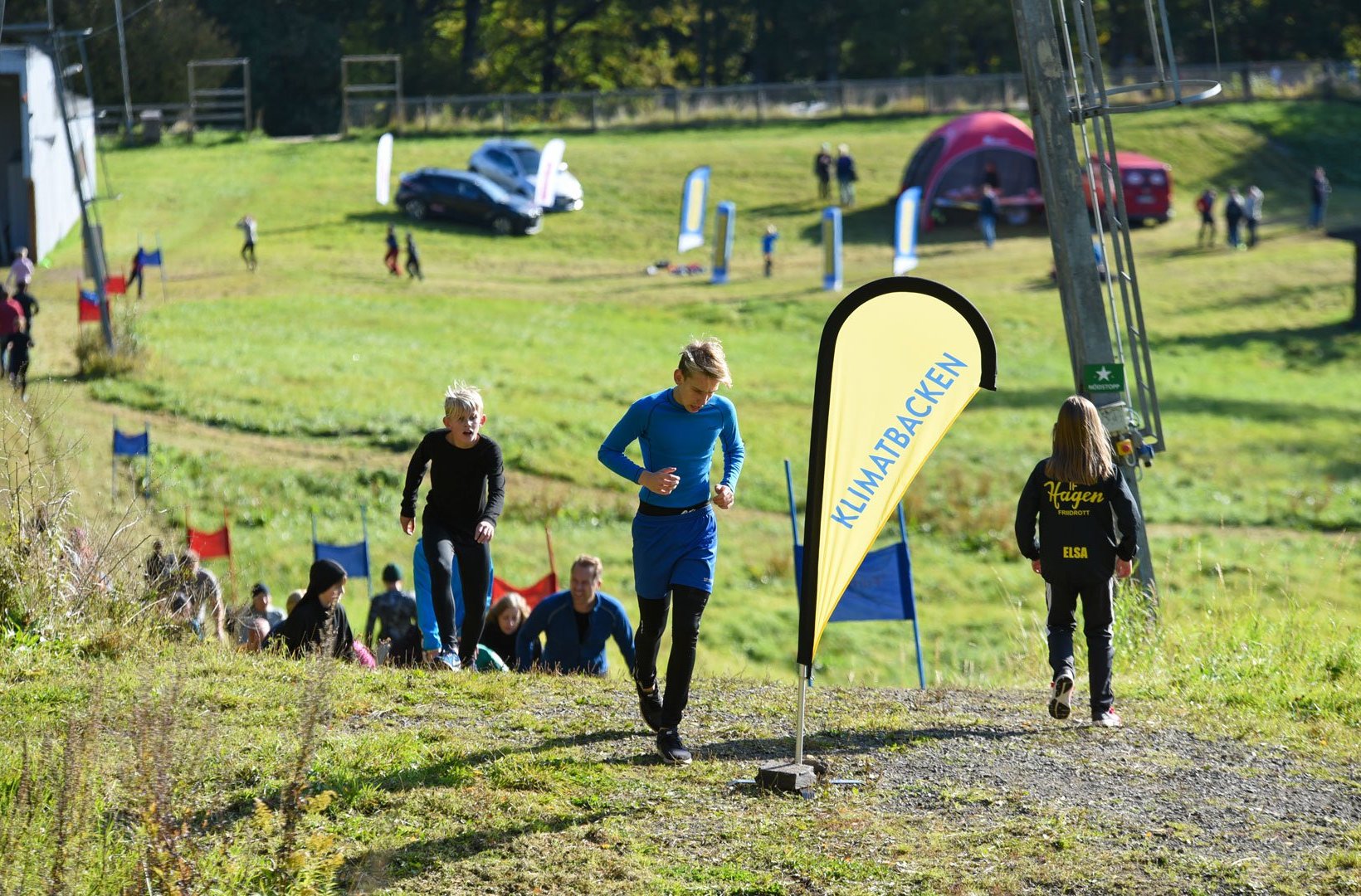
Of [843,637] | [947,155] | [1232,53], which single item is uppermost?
[1232,53]

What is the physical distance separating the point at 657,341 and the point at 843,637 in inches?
526

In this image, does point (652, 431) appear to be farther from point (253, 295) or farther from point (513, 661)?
point (253, 295)

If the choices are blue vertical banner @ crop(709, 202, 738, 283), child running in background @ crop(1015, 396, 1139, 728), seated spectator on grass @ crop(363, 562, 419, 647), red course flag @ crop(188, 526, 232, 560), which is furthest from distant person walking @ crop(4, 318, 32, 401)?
blue vertical banner @ crop(709, 202, 738, 283)

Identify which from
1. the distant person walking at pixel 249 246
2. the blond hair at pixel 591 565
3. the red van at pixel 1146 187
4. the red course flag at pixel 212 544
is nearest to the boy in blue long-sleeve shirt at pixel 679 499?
the blond hair at pixel 591 565

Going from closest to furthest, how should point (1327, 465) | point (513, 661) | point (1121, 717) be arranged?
1. point (1121, 717)
2. point (513, 661)
3. point (1327, 465)

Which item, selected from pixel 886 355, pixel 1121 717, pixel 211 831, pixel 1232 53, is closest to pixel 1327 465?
pixel 1121 717

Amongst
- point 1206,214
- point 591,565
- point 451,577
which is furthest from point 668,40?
point 451,577

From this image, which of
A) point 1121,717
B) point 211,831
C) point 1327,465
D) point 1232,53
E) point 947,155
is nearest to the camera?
point 211,831

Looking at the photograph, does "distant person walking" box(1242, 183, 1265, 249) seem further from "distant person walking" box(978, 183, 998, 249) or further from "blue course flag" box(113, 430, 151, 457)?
"blue course flag" box(113, 430, 151, 457)

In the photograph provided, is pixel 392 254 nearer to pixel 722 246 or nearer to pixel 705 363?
pixel 722 246

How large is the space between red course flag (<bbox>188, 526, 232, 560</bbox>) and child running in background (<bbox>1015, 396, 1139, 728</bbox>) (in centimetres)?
941

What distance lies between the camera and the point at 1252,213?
41.5 meters

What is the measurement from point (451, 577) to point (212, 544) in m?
7.12

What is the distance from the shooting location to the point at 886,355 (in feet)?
21.4
